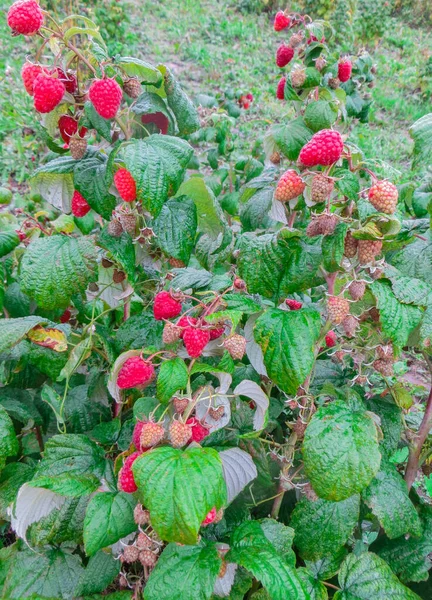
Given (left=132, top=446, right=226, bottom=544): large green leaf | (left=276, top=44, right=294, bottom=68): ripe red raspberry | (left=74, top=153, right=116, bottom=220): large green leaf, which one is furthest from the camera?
(left=276, top=44, right=294, bottom=68): ripe red raspberry

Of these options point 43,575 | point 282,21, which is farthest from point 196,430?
point 282,21

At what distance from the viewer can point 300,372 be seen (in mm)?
983

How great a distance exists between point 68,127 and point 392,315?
79 cm

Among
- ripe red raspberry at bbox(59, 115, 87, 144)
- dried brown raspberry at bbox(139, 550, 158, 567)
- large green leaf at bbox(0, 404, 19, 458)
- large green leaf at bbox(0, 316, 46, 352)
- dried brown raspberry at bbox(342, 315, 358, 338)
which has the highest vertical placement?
ripe red raspberry at bbox(59, 115, 87, 144)

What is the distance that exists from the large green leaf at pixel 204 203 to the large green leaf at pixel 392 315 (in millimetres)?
451

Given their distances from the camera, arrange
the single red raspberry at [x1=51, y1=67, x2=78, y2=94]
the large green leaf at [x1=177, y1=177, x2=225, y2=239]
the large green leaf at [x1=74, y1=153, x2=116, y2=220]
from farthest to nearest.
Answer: the large green leaf at [x1=177, y1=177, x2=225, y2=239] < the large green leaf at [x1=74, y1=153, x2=116, y2=220] < the single red raspberry at [x1=51, y1=67, x2=78, y2=94]

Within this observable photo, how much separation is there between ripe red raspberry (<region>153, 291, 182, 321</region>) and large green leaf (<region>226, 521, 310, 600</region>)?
1.56ft

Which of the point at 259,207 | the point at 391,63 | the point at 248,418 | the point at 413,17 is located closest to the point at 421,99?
the point at 391,63

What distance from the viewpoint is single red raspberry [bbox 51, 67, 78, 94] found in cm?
105

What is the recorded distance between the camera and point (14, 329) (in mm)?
1188

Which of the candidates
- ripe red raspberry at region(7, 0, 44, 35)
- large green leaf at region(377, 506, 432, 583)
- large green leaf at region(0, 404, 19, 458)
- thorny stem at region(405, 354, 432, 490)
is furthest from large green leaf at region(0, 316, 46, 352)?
large green leaf at region(377, 506, 432, 583)

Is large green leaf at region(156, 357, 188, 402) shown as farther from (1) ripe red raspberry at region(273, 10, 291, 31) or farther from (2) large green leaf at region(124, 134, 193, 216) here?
(1) ripe red raspberry at region(273, 10, 291, 31)

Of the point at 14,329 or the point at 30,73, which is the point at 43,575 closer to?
the point at 14,329

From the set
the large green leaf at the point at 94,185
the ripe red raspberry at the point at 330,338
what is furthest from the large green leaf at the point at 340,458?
the large green leaf at the point at 94,185
